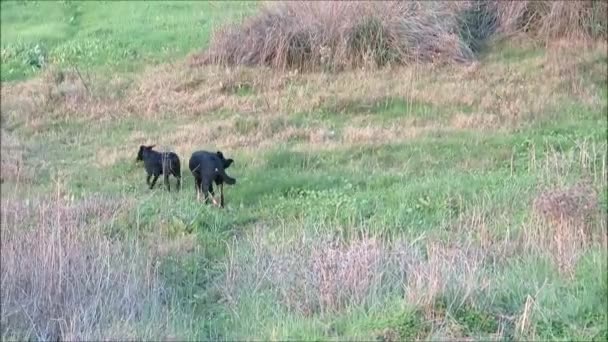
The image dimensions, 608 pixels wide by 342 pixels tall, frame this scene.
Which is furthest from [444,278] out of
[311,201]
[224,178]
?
[224,178]

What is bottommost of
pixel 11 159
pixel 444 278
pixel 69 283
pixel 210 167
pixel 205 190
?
pixel 11 159

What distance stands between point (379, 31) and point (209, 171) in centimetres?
708

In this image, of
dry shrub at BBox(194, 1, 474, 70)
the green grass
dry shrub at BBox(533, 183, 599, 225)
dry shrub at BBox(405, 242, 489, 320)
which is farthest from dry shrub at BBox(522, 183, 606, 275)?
the green grass

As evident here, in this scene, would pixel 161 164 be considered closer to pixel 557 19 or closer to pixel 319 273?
pixel 319 273

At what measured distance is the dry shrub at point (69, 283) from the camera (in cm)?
617

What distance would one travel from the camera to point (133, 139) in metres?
12.8

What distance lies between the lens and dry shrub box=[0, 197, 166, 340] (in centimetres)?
617

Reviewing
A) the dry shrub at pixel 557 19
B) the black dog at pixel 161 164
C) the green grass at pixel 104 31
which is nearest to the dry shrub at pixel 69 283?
the black dog at pixel 161 164

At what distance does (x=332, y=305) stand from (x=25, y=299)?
225 centimetres

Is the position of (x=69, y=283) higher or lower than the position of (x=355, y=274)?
lower

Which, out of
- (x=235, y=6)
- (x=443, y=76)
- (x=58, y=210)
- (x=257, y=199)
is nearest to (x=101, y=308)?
(x=58, y=210)

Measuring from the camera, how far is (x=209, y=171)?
959 cm

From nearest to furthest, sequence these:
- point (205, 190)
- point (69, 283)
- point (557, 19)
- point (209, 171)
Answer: point (69, 283) < point (209, 171) < point (205, 190) < point (557, 19)

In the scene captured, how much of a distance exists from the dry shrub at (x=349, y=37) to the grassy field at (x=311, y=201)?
405 mm
